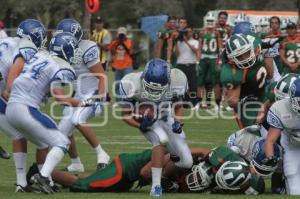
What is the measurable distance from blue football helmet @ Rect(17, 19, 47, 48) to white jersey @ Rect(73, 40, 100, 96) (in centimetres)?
134

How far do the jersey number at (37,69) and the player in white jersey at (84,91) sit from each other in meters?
1.67

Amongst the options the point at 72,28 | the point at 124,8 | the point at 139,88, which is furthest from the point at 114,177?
the point at 124,8

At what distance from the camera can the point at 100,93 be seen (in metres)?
9.73

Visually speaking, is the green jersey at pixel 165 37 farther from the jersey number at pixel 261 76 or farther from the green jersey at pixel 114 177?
the green jersey at pixel 114 177

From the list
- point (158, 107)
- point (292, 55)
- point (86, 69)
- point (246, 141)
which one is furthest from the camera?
point (292, 55)

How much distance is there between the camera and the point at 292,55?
14.1 meters

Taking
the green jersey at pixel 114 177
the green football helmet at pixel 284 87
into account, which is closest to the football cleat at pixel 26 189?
the green jersey at pixel 114 177

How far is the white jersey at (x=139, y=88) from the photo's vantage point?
785cm

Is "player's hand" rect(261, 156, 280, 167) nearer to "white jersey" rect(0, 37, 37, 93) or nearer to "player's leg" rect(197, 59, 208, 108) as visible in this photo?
"white jersey" rect(0, 37, 37, 93)

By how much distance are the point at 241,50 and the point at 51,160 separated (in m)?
2.23

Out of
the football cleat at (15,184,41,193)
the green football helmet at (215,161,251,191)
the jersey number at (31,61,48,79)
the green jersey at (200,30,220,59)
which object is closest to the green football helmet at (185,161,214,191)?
the green football helmet at (215,161,251,191)

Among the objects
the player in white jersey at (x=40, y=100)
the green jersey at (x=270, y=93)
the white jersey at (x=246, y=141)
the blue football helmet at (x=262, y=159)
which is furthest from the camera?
the green jersey at (x=270, y=93)

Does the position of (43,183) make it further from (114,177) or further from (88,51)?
(88,51)

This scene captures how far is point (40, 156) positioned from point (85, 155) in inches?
98.9
